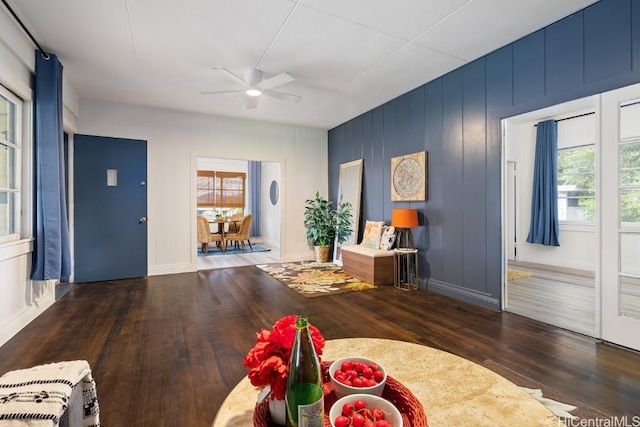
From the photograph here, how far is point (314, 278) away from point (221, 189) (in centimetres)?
629

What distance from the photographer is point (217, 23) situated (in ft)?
9.35

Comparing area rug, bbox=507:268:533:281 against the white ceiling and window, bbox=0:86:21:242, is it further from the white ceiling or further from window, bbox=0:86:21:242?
window, bbox=0:86:21:242

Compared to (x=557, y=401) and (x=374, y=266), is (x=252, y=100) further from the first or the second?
(x=557, y=401)

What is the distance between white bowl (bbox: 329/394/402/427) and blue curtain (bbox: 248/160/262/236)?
961 centimetres

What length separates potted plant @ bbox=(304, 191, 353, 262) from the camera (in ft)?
20.0

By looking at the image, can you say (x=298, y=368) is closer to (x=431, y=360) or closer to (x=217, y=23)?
(x=431, y=360)

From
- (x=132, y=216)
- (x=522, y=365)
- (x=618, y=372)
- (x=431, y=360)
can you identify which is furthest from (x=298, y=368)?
(x=132, y=216)

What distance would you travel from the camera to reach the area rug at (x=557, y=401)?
165 centimetres

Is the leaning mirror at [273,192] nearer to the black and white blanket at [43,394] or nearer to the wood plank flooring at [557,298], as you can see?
the wood plank flooring at [557,298]

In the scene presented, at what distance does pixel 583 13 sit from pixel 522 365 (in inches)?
117

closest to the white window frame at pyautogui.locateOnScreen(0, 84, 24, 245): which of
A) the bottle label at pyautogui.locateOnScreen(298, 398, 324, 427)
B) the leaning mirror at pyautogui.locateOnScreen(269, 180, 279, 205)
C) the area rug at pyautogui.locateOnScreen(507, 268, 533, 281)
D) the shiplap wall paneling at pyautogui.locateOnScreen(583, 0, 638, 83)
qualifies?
the bottle label at pyautogui.locateOnScreen(298, 398, 324, 427)

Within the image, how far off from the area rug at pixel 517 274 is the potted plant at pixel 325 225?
280 cm

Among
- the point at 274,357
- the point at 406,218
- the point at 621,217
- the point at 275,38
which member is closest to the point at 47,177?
the point at 275,38

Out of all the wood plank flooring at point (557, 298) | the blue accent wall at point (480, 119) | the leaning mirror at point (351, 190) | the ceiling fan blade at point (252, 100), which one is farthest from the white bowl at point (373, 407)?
the leaning mirror at point (351, 190)
